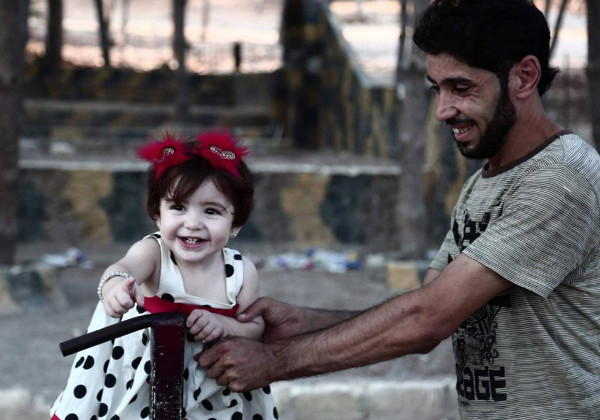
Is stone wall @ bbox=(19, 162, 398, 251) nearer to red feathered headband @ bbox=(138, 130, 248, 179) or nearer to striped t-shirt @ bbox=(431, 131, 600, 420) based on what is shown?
red feathered headband @ bbox=(138, 130, 248, 179)

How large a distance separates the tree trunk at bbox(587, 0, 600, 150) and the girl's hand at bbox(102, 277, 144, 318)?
9.89 feet

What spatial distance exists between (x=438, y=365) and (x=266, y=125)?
29.4 feet

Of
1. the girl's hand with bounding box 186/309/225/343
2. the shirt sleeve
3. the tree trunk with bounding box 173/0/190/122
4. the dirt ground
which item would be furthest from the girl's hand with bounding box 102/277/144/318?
the tree trunk with bounding box 173/0/190/122

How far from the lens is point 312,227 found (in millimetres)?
10227

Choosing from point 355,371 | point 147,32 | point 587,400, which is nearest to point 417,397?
point 355,371

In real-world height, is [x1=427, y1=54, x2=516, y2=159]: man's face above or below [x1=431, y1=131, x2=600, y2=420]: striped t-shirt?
above

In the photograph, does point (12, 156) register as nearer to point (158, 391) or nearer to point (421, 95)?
point (421, 95)

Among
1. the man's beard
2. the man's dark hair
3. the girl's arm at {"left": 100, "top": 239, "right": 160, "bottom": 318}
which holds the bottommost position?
the girl's arm at {"left": 100, "top": 239, "right": 160, "bottom": 318}

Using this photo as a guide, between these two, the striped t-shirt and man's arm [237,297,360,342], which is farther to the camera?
man's arm [237,297,360,342]

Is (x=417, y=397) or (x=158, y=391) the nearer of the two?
(x=158, y=391)

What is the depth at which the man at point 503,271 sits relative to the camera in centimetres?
274

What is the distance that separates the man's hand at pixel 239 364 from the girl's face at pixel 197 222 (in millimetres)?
288

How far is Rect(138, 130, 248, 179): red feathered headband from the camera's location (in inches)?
118

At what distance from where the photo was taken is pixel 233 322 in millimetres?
3070
